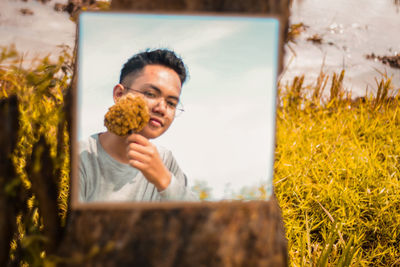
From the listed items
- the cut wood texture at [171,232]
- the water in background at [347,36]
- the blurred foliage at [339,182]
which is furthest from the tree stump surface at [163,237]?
the water in background at [347,36]

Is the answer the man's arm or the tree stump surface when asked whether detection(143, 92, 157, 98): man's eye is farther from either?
the tree stump surface

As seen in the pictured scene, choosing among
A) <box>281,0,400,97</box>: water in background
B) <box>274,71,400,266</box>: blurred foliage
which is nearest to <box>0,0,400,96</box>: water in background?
<box>281,0,400,97</box>: water in background

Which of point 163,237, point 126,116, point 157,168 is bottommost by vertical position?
point 163,237

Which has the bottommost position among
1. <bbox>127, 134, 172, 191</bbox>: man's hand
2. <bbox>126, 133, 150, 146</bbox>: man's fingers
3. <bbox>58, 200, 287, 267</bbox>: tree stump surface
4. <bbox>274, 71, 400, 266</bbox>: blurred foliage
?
<bbox>274, 71, 400, 266</bbox>: blurred foliage

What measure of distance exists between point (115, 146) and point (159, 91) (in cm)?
17

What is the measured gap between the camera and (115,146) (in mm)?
815

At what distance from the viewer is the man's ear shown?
790 millimetres

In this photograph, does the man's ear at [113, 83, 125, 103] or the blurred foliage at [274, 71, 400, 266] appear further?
the blurred foliage at [274, 71, 400, 266]

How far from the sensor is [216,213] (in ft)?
2.55

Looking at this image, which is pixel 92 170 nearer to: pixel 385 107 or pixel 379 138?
pixel 379 138

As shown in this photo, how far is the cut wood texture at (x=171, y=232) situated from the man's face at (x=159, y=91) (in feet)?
0.47

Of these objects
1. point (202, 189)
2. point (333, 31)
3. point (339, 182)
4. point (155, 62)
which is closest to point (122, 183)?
point (202, 189)

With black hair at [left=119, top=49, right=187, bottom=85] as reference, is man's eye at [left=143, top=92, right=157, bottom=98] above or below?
below

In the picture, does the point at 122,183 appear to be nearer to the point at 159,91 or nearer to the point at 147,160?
the point at 147,160
